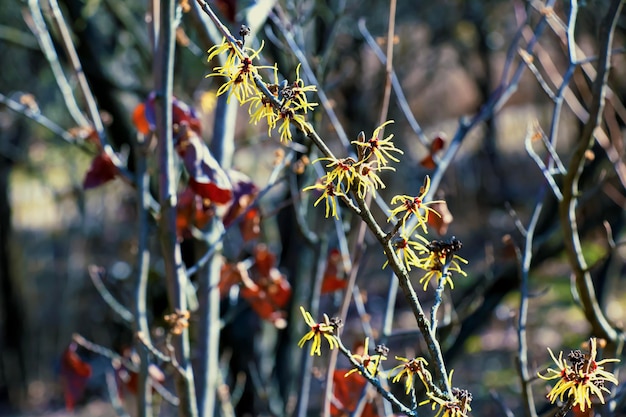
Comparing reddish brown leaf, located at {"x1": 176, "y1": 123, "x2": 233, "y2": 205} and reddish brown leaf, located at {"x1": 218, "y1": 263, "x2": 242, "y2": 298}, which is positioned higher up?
reddish brown leaf, located at {"x1": 176, "y1": 123, "x2": 233, "y2": 205}

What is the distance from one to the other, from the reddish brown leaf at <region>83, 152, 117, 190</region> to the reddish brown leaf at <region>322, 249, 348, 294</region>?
0.80 meters

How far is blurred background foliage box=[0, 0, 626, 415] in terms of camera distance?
4.09 metres

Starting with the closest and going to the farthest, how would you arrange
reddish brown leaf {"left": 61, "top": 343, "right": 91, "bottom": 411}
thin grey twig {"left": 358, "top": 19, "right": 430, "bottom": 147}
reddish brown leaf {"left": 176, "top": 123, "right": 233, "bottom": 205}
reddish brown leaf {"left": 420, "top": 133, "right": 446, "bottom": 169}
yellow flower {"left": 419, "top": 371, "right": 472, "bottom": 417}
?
yellow flower {"left": 419, "top": 371, "right": 472, "bottom": 417}
reddish brown leaf {"left": 176, "top": 123, "right": 233, "bottom": 205}
reddish brown leaf {"left": 420, "top": 133, "right": 446, "bottom": 169}
reddish brown leaf {"left": 61, "top": 343, "right": 91, "bottom": 411}
thin grey twig {"left": 358, "top": 19, "right": 430, "bottom": 147}

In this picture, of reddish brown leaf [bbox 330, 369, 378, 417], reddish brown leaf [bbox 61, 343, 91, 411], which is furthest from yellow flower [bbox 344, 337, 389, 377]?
reddish brown leaf [bbox 61, 343, 91, 411]

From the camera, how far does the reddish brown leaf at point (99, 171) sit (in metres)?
2.28

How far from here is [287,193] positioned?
4.24 meters

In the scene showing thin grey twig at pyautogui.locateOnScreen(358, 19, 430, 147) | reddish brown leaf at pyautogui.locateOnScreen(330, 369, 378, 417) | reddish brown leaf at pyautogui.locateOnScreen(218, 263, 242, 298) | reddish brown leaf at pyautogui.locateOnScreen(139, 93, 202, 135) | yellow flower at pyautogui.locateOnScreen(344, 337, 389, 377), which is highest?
thin grey twig at pyautogui.locateOnScreen(358, 19, 430, 147)

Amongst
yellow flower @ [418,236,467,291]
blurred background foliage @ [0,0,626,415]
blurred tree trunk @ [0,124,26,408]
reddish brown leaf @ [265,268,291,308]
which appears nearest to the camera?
yellow flower @ [418,236,467,291]

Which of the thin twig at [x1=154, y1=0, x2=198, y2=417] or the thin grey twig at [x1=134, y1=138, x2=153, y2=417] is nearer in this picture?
the thin twig at [x1=154, y1=0, x2=198, y2=417]

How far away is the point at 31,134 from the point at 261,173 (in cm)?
426

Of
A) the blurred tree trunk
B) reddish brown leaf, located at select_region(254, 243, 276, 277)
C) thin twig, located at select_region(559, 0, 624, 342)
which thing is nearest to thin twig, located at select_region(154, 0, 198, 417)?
reddish brown leaf, located at select_region(254, 243, 276, 277)

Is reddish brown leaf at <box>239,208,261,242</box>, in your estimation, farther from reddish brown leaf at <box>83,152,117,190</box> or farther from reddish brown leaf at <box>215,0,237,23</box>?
reddish brown leaf at <box>215,0,237,23</box>

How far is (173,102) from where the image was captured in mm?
2141

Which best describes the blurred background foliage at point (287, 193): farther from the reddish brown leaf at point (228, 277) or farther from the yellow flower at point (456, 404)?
→ the yellow flower at point (456, 404)
